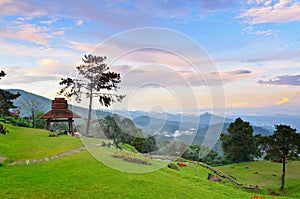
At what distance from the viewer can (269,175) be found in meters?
26.1

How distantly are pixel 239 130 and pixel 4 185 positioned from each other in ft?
114

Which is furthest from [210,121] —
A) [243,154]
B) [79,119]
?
[243,154]

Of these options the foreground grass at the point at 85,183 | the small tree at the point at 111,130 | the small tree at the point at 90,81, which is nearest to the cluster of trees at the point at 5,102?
the small tree at the point at 90,81

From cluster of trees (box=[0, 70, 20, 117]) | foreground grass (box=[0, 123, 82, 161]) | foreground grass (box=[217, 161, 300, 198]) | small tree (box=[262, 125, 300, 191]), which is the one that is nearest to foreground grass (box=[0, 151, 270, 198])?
foreground grass (box=[0, 123, 82, 161])

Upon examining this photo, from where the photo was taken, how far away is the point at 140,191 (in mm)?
9320

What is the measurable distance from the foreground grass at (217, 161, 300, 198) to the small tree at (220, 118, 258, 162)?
4805 mm

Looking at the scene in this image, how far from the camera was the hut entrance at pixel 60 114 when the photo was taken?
78.9ft

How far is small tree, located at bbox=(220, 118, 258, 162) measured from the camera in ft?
122

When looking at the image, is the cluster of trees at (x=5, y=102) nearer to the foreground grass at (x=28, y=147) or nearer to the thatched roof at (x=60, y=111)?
the thatched roof at (x=60, y=111)

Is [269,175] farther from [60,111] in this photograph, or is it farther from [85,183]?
[85,183]

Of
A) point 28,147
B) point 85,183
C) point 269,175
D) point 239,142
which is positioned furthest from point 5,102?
point 239,142

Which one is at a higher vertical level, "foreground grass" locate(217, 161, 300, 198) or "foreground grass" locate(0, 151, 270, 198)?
"foreground grass" locate(0, 151, 270, 198)

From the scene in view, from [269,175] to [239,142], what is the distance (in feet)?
39.4

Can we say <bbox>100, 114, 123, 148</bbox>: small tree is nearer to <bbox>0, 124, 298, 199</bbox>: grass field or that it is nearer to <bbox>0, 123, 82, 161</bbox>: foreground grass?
<bbox>0, 123, 82, 161</bbox>: foreground grass
